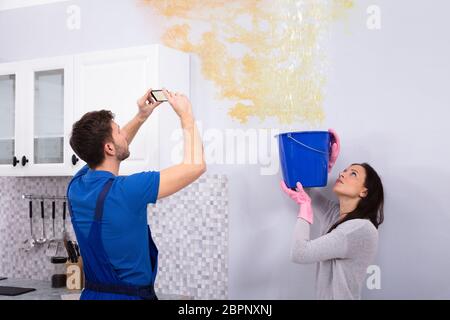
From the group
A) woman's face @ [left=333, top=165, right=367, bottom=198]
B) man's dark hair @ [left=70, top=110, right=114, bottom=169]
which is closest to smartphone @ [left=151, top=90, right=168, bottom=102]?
man's dark hair @ [left=70, top=110, right=114, bottom=169]

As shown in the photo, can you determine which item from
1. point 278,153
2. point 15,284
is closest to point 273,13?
point 278,153

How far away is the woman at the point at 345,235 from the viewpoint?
7.80 feet

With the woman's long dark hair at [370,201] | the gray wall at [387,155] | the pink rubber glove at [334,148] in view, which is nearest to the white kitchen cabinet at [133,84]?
the gray wall at [387,155]

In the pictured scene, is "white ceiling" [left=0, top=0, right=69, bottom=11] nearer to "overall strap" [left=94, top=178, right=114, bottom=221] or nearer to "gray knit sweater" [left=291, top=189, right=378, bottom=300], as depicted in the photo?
"overall strap" [left=94, top=178, right=114, bottom=221]

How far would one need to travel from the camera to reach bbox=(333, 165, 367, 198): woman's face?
2502 mm

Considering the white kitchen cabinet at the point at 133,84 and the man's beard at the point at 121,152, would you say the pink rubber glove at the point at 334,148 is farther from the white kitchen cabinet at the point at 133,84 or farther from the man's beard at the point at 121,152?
the man's beard at the point at 121,152

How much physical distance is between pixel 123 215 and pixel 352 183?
99 centimetres

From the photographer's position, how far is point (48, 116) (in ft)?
10.2

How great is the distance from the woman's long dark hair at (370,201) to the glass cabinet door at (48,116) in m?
1.50

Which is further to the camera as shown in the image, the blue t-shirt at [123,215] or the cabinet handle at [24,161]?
the cabinet handle at [24,161]

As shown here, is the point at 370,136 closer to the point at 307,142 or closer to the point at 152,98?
the point at 307,142

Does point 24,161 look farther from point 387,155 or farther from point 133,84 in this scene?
point 387,155
